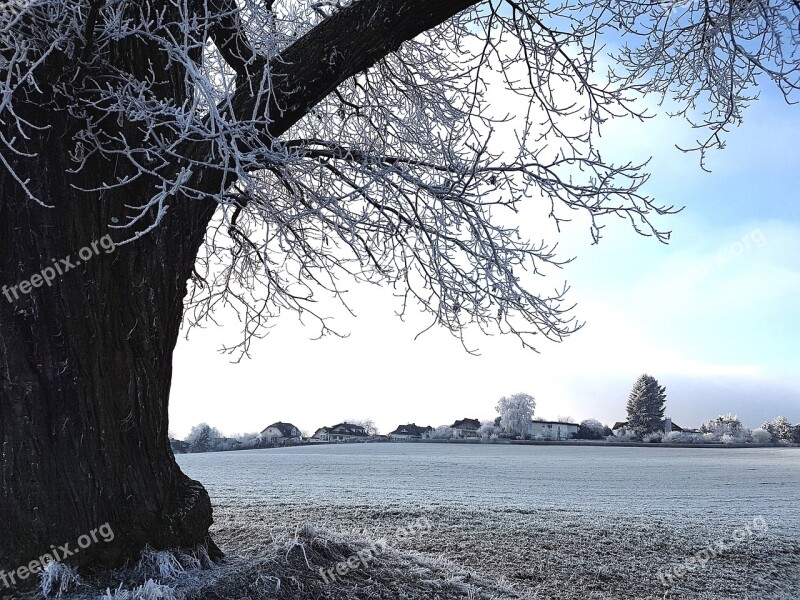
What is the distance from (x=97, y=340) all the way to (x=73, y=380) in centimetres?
32

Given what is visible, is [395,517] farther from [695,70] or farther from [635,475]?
[635,475]

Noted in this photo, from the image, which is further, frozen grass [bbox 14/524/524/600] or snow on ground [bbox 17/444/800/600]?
snow on ground [bbox 17/444/800/600]

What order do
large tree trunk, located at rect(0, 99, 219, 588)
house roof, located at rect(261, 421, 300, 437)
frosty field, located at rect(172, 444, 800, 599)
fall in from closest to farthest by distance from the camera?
large tree trunk, located at rect(0, 99, 219, 588)
frosty field, located at rect(172, 444, 800, 599)
house roof, located at rect(261, 421, 300, 437)

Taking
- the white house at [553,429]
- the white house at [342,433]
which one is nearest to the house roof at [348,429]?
the white house at [342,433]

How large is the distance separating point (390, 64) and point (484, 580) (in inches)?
239

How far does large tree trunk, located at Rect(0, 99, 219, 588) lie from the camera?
434 centimetres

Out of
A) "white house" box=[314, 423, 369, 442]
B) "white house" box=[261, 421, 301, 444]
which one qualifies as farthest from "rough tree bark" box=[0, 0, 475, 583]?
"white house" box=[261, 421, 301, 444]

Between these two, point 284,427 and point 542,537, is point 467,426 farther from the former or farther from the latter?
point 542,537

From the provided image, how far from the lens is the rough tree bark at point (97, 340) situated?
4.34 metres

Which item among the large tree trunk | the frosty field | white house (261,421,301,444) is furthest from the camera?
white house (261,421,301,444)

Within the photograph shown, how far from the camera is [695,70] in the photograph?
7707 millimetres

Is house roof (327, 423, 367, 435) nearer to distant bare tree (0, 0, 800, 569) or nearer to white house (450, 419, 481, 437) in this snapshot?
white house (450, 419, 481, 437)

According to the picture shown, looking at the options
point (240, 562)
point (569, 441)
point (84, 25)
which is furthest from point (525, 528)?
point (569, 441)

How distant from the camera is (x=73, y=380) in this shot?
4.35 metres
